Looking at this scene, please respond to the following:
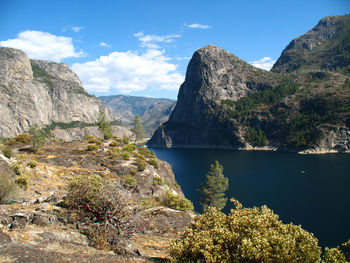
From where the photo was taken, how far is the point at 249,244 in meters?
8.96

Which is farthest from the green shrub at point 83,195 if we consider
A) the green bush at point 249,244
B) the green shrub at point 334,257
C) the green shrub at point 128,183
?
the green shrub at point 128,183

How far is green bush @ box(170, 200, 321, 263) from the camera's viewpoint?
9.06 metres

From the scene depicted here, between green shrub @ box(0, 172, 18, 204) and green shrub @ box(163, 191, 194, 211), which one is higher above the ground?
green shrub @ box(0, 172, 18, 204)

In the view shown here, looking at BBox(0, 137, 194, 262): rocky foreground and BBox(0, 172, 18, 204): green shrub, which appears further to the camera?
BBox(0, 172, 18, 204): green shrub

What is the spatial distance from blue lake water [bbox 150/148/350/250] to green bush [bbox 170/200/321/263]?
1635 inches

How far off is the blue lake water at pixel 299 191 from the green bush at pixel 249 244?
41.5 meters

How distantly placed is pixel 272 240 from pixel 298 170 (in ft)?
356

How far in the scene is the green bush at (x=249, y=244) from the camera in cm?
906

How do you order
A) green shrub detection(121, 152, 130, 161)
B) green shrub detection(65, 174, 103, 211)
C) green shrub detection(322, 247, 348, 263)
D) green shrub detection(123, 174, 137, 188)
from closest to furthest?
green shrub detection(322, 247, 348, 263), green shrub detection(65, 174, 103, 211), green shrub detection(123, 174, 137, 188), green shrub detection(121, 152, 130, 161)

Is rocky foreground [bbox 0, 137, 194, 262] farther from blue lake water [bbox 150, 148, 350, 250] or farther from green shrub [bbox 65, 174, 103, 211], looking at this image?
blue lake water [bbox 150, 148, 350, 250]

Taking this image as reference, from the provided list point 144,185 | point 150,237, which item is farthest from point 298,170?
point 150,237

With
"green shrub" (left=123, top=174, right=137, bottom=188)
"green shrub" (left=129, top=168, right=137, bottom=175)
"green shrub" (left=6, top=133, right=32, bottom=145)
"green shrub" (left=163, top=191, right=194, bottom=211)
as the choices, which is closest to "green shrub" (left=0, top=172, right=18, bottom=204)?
"green shrub" (left=123, top=174, right=137, bottom=188)

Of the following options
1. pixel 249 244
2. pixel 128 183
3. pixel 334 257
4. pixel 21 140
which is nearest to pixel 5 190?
pixel 128 183

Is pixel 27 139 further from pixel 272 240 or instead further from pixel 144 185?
pixel 272 240
